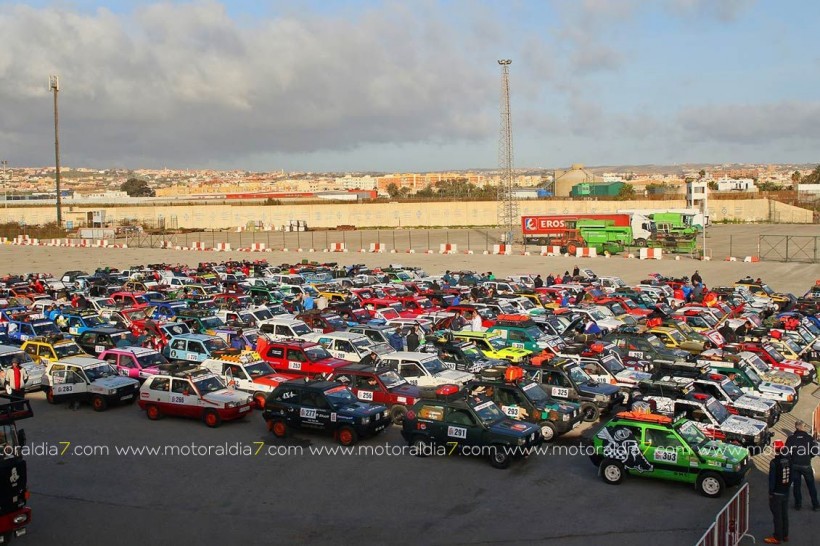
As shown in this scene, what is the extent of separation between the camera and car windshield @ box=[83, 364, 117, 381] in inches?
750

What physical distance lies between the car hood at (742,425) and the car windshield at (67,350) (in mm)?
16621

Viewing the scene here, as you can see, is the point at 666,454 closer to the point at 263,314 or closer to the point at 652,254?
the point at 263,314

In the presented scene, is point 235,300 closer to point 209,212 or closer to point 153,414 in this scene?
point 153,414

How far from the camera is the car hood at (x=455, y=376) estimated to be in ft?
63.2

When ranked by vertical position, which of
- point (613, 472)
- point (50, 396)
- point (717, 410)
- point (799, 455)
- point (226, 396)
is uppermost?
point (799, 455)

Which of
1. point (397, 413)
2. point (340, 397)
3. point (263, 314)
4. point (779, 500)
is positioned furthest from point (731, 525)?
point (263, 314)

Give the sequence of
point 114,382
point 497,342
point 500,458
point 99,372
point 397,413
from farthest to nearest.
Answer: point 497,342 → point 99,372 → point 114,382 → point 397,413 → point 500,458

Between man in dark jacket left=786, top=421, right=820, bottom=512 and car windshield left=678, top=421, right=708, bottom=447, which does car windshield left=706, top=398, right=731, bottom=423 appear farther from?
man in dark jacket left=786, top=421, right=820, bottom=512

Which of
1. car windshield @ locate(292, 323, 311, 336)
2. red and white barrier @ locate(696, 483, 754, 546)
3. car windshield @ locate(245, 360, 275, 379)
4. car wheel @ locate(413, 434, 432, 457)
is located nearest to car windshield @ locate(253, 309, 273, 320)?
car windshield @ locate(292, 323, 311, 336)

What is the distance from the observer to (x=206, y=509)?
496 inches

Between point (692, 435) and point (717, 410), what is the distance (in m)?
2.28

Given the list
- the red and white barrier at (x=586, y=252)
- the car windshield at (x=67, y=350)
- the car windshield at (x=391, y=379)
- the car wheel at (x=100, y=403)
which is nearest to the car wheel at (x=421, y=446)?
the car windshield at (x=391, y=379)

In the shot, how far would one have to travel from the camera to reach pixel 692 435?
44.4 ft

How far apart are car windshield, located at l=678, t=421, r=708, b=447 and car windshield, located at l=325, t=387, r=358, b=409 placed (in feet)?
21.6
